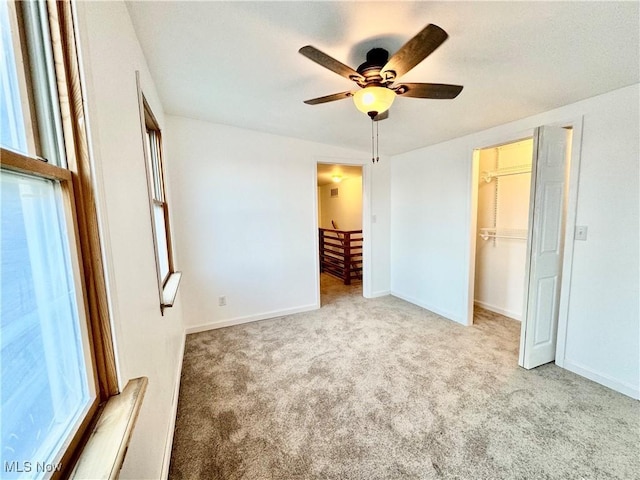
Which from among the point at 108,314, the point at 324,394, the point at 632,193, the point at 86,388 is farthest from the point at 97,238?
the point at 632,193

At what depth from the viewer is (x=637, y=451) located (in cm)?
145

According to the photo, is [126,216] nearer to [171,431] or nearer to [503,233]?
[171,431]

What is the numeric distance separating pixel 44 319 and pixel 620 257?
3.07 meters

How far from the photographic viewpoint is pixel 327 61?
1346mm

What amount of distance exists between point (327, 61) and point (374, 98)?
1.19 ft

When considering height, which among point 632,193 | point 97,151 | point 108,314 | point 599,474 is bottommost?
point 599,474

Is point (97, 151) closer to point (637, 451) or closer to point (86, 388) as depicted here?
point (86, 388)

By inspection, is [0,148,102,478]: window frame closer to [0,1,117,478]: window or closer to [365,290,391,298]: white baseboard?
[0,1,117,478]: window

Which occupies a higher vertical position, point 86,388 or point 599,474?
point 86,388

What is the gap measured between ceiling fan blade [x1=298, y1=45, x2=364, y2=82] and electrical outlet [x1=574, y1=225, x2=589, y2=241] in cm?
206

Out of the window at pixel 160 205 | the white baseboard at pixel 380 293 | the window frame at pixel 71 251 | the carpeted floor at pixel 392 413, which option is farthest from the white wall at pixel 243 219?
the window frame at pixel 71 251

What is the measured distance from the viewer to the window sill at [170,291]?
1.71 metres
